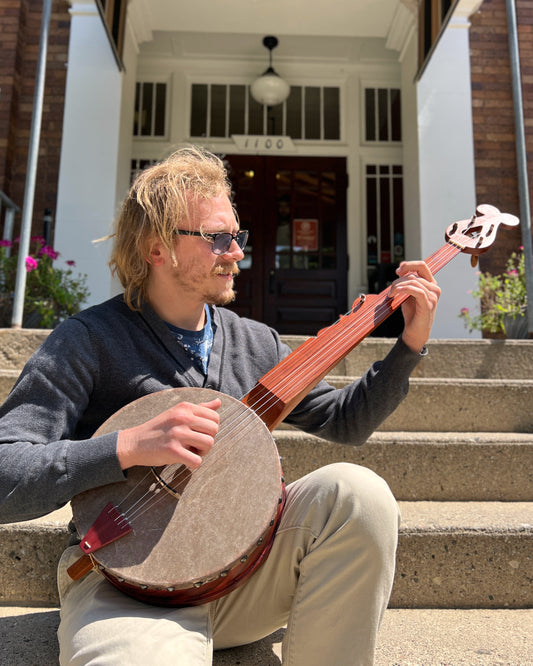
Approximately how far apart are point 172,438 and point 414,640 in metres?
0.88

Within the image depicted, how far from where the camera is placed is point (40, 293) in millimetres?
4242

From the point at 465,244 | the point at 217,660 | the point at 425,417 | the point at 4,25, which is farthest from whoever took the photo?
the point at 4,25

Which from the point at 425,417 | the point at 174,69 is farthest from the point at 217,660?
the point at 174,69

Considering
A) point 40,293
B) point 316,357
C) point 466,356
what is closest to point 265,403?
point 316,357

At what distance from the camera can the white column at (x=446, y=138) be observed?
4.97 metres

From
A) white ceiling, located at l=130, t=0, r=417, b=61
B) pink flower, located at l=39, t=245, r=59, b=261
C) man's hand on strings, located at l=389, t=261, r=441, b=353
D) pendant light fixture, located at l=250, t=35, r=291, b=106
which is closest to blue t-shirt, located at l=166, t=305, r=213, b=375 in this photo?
man's hand on strings, located at l=389, t=261, r=441, b=353

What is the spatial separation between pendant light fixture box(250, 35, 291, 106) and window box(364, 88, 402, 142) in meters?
0.97

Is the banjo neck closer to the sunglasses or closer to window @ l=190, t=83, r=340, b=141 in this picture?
the sunglasses

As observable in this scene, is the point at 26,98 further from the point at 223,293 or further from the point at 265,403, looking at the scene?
the point at 265,403

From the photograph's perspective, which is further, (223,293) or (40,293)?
(40,293)

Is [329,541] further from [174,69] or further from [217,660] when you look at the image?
[174,69]

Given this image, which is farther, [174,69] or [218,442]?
[174,69]

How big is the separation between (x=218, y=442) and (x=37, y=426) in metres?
0.37

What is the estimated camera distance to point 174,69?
19.7 ft
